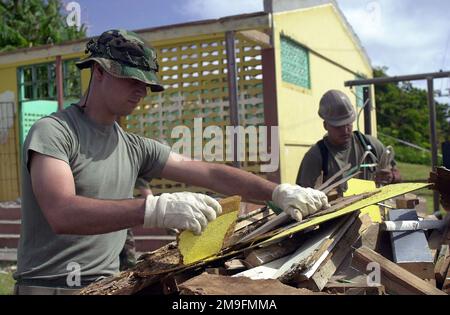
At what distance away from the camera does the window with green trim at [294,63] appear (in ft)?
29.9

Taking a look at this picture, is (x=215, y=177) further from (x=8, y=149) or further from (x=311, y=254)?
(x=8, y=149)

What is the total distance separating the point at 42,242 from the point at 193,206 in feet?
2.75

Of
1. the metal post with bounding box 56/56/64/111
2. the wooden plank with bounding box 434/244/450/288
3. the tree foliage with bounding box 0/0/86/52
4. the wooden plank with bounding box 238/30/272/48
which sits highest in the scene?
the tree foliage with bounding box 0/0/86/52

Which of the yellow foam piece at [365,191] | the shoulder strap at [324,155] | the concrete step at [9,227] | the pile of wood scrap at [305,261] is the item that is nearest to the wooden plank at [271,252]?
the pile of wood scrap at [305,261]

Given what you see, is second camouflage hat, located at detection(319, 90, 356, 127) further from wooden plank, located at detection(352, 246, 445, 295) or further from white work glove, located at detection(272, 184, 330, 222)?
wooden plank, located at detection(352, 246, 445, 295)

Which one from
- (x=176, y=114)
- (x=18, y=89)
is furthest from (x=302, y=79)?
(x=18, y=89)

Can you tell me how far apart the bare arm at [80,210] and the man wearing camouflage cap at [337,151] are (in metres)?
2.45

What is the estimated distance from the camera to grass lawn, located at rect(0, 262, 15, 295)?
6627 mm

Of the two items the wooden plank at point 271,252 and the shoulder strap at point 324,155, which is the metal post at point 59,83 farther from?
the wooden plank at point 271,252

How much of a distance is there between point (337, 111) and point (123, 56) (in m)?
2.48

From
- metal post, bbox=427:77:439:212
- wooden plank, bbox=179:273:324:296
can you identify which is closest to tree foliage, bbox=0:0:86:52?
metal post, bbox=427:77:439:212

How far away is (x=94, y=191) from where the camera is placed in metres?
2.51

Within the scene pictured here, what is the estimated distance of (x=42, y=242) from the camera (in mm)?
2494
